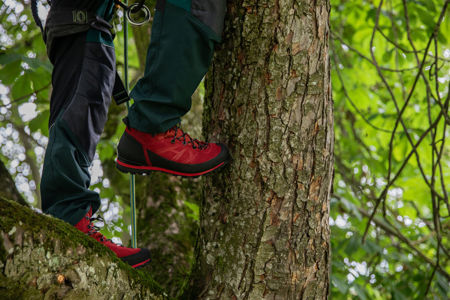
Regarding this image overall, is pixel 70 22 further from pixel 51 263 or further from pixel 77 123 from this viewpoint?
pixel 51 263

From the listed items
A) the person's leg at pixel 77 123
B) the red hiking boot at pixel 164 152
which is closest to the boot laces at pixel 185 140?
the red hiking boot at pixel 164 152

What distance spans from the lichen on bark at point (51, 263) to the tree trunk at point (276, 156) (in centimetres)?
34

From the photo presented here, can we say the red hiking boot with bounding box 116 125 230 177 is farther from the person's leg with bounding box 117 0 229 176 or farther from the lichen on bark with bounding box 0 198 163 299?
the lichen on bark with bounding box 0 198 163 299

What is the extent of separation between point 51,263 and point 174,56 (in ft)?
2.11

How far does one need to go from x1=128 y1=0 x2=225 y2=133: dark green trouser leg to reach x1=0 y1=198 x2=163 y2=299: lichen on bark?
410mm

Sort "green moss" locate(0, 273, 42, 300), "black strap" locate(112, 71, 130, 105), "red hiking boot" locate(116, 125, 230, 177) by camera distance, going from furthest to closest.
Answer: "black strap" locate(112, 71, 130, 105) < "red hiking boot" locate(116, 125, 230, 177) < "green moss" locate(0, 273, 42, 300)

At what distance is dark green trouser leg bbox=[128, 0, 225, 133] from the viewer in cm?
124

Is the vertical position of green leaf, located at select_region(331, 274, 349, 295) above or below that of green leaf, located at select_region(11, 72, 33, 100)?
below

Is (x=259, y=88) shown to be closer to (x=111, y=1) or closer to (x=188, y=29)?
(x=188, y=29)

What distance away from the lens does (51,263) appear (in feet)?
3.16

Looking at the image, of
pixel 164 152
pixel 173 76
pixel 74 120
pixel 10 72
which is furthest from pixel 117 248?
pixel 10 72

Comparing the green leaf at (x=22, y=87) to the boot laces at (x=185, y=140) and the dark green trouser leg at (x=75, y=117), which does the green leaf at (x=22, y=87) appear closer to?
the dark green trouser leg at (x=75, y=117)

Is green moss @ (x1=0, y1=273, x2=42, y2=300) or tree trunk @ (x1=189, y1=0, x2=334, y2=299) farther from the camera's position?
tree trunk @ (x1=189, y1=0, x2=334, y2=299)

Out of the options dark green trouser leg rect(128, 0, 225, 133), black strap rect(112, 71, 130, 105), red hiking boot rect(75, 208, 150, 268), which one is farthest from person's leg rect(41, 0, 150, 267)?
dark green trouser leg rect(128, 0, 225, 133)
